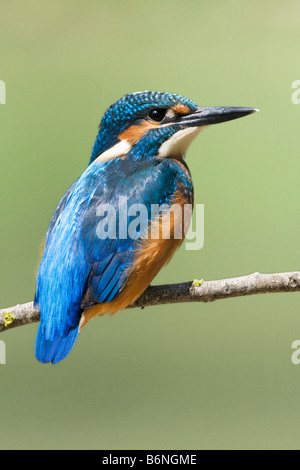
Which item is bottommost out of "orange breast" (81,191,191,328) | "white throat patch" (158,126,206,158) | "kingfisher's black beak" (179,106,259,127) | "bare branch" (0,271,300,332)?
"bare branch" (0,271,300,332)

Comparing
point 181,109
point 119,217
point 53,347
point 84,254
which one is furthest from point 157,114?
point 53,347

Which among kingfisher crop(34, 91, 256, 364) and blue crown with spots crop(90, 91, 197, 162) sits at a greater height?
blue crown with spots crop(90, 91, 197, 162)

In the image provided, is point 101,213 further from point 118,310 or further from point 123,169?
point 118,310

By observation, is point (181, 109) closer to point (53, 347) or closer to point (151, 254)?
point (151, 254)

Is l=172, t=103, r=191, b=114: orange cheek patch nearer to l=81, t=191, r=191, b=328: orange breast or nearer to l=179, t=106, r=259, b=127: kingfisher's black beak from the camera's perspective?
l=179, t=106, r=259, b=127: kingfisher's black beak

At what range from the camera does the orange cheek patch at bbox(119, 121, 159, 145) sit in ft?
6.04

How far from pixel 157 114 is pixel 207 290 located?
457 mm

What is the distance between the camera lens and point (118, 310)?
1.83 metres

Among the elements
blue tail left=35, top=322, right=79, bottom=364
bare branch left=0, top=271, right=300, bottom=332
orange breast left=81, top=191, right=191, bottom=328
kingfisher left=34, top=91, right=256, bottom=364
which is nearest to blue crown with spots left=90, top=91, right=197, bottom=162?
kingfisher left=34, top=91, right=256, bottom=364

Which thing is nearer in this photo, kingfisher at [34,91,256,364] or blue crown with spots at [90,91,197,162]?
kingfisher at [34,91,256,364]

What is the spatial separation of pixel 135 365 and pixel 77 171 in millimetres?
766

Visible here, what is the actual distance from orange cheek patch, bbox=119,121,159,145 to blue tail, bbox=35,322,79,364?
0.49 m

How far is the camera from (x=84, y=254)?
1.68 meters

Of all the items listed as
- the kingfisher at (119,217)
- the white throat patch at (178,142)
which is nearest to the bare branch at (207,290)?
the kingfisher at (119,217)
